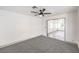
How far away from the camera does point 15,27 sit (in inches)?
169

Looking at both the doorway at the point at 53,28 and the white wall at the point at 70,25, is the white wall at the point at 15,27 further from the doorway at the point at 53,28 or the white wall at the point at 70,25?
the white wall at the point at 70,25

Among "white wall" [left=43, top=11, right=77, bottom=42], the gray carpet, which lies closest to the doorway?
"white wall" [left=43, top=11, right=77, bottom=42]

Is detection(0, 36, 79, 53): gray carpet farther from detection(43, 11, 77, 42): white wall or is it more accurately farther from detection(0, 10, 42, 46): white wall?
detection(43, 11, 77, 42): white wall

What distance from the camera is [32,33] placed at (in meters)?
5.88

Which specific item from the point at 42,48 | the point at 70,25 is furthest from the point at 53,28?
the point at 42,48

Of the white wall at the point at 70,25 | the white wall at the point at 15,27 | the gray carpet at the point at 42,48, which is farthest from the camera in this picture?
the white wall at the point at 70,25

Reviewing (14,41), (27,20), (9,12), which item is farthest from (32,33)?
(9,12)

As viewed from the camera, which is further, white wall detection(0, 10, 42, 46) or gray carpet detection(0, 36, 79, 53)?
white wall detection(0, 10, 42, 46)

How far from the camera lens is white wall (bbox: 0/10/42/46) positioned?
142 inches

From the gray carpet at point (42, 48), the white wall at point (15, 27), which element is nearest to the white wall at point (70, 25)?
the gray carpet at point (42, 48)

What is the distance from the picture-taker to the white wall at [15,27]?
11.8ft

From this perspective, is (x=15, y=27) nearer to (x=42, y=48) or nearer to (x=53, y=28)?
(x=42, y=48)
